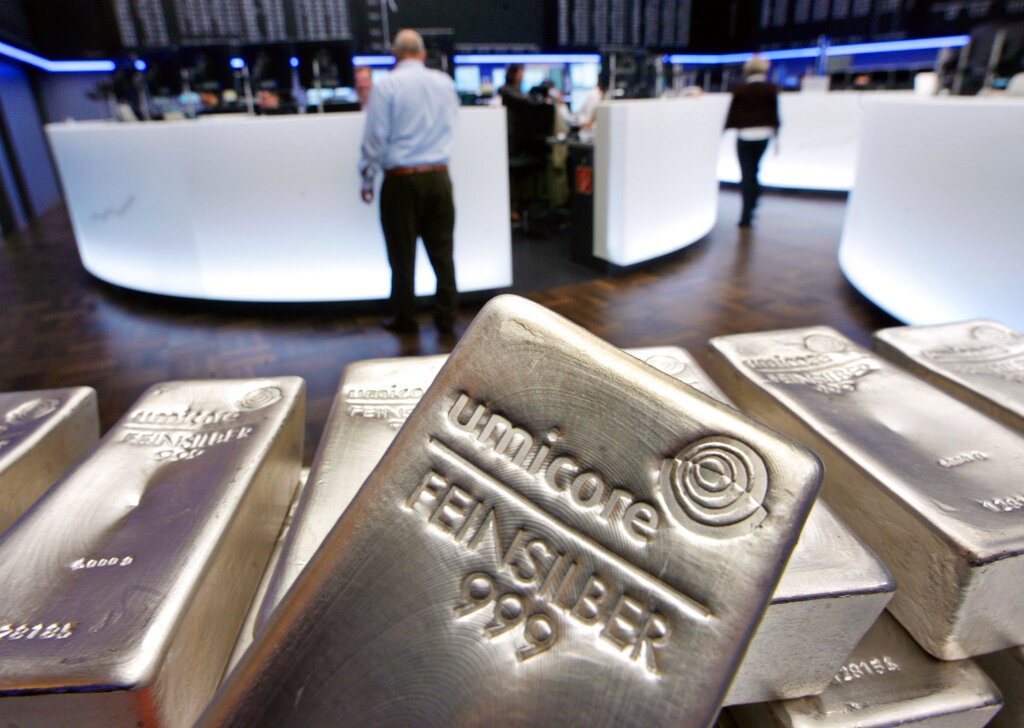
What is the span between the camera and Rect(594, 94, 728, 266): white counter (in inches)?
139

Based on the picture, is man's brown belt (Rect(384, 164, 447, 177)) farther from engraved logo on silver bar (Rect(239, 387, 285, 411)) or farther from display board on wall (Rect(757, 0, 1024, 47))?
display board on wall (Rect(757, 0, 1024, 47))

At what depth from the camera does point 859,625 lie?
60 cm

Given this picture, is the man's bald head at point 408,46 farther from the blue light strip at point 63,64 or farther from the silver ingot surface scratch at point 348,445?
the blue light strip at point 63,64

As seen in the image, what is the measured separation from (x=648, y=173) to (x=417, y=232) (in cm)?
164

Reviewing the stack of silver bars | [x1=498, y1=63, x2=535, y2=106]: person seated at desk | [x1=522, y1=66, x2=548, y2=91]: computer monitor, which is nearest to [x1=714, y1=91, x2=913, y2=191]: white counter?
[x1=498, y1=63, x2=535, y2=106]: person seated at desk

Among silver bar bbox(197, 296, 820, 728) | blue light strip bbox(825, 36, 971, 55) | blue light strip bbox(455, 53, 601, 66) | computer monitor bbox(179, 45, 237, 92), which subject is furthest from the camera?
blue light strip bbox(455, 53, 601, 66)

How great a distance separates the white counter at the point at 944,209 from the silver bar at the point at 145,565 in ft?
8.24

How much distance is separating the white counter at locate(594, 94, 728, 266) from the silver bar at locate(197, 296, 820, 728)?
3355 millimetres

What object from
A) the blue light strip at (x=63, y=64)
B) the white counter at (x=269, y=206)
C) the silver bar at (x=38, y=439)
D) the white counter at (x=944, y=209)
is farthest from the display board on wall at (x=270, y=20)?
→ the silver bar at (x=38, y=439)

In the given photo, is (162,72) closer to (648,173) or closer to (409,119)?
(409,119)

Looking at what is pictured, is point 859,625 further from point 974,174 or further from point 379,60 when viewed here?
point 379,60

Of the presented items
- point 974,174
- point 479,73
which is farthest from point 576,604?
point 479,73

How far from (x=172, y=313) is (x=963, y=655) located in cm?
362

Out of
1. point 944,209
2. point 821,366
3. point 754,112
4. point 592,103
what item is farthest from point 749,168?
point 821,366
